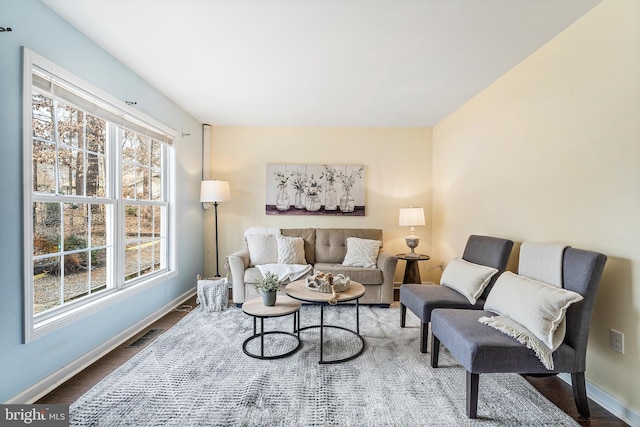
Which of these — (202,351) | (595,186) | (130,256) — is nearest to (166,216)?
(130,256)

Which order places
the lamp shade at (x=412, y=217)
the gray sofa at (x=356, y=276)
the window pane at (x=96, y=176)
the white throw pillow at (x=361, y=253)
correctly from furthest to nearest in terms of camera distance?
the lamp shade at (x=412, y=217)
the white throw pillow at (x=361, y=253)
the gray sofa at (x=356, y=276)
the window pane at (x=96, y=176)

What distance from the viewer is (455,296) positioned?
2.46 metres

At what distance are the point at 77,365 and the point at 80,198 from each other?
4.05 ft

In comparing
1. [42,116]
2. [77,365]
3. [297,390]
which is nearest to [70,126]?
[42,116]

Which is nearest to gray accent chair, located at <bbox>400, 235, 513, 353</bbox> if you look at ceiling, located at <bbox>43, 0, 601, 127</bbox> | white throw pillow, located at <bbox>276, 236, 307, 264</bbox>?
white throw pillow, located at <bbox>276, 236, 307, 264</bbox>

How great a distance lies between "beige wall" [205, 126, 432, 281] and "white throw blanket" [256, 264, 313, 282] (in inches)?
38.1

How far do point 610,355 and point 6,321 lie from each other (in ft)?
11.8

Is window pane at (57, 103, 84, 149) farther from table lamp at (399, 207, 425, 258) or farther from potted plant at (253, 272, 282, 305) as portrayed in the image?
table lamp at (399, 207, 425, 258)

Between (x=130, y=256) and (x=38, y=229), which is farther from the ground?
(x=38, y=229)

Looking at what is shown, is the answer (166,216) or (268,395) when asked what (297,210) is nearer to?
(166,216)

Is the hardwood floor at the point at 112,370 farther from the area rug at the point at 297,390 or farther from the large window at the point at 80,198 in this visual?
the large window at the point at 80,198

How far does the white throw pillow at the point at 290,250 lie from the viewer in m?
3.73

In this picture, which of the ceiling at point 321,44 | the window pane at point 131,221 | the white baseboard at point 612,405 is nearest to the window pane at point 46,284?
the window pane at point 131,221

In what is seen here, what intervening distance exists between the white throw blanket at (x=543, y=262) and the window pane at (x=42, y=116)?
11.6ft
